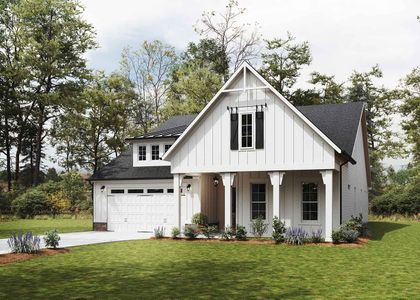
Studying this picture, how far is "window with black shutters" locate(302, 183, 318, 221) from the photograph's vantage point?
22381 mm

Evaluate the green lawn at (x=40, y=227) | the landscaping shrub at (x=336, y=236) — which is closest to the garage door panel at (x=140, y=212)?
the green lawn at (x=40, y=227)

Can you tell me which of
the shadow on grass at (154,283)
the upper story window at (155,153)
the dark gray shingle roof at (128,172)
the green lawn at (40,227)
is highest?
the upper story window at (155,153)

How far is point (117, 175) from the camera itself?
2819 cm

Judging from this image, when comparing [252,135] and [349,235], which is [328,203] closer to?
[349,235]

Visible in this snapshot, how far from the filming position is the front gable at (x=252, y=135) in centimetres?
2058

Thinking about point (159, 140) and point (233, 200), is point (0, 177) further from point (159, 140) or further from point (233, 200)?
point (233, 200)

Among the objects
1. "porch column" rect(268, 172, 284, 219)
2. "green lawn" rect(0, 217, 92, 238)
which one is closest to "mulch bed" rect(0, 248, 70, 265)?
"porch column" rect(268, 172, 284, 219)

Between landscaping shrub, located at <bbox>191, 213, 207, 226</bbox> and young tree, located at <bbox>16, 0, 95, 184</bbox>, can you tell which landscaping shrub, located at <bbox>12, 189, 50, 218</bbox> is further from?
landscaping shrub, located at <bbox>191, 213, 207, 226</bbox>

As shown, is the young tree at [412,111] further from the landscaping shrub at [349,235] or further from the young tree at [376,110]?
the landscaping shrub at [349,235]

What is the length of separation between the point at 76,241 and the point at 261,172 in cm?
936

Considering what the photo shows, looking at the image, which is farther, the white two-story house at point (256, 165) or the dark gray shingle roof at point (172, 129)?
the dark gray shingle roof at point (172, 129)

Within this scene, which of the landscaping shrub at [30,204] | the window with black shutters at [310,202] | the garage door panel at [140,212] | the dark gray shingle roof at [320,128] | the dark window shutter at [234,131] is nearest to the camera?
the dark window shutter at [234,131]

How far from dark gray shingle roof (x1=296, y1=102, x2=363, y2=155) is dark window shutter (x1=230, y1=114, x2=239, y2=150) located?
194 inches

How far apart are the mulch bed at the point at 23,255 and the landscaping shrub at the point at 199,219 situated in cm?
875
